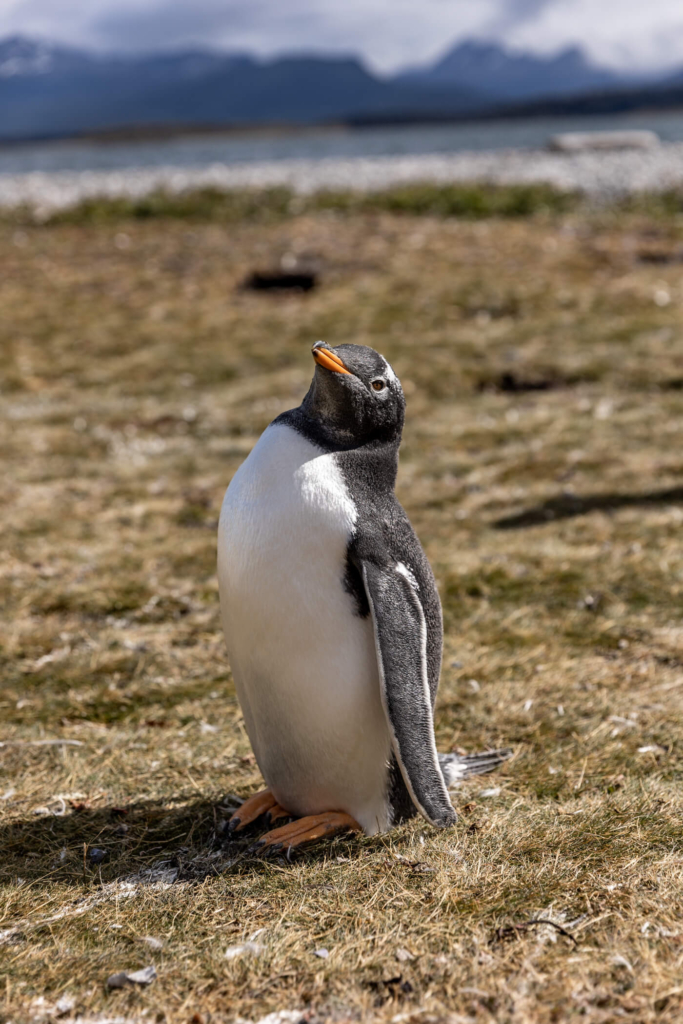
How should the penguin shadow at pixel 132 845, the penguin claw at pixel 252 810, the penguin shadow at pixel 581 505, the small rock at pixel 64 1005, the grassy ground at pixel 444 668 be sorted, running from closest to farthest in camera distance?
1. the small rock at pixel 64 1005
2. the grassy ground at pixel 444 668
3. the penguin shadow at pixel 132 845
4. the penguin claw at pixel 252 810
5. the penguin shadow at pixel 581 505

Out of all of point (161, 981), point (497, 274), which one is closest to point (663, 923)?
point (161, 981)

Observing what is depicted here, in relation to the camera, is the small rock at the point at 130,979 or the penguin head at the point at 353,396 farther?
the penguin head at the point at 353,396

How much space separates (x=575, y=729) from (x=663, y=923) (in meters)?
1.73

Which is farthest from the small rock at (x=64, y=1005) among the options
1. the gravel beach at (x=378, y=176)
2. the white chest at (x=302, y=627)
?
the gravel beach at (x=378, y=176)

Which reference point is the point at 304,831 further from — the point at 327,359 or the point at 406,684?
the point at 327,359

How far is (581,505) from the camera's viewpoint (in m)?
8.25

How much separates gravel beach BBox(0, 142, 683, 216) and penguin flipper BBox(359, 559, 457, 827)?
1861 centimetres

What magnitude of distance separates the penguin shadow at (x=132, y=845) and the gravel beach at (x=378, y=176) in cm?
1815

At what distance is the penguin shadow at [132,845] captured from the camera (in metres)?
3.75

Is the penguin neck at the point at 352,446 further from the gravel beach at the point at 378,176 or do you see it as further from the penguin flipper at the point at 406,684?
the gravel beach at the point at 378,176

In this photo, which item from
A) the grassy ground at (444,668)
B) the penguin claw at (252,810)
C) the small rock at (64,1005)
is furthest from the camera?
the penguin claw at (252,810)

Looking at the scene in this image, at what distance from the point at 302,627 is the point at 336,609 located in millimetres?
136

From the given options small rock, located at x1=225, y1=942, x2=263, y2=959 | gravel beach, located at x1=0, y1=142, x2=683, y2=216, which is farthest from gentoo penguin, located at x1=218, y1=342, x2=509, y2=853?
gravel beach, located at x1=0, y1=142, x2=683, y2=216

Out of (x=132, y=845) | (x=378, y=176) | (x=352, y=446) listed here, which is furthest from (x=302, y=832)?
(x=378, y=176)
